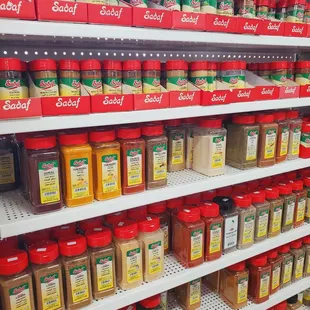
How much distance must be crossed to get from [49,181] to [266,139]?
3.00 ft

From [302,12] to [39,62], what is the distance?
3.86 feet

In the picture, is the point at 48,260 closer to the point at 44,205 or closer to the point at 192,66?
the point at 44,205

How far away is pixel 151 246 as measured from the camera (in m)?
1.17

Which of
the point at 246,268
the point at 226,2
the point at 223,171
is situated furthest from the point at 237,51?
the point at 246,268

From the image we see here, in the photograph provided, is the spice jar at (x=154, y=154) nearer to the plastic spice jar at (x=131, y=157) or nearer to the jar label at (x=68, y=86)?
the plastic spice jar at (x=131, y=157)

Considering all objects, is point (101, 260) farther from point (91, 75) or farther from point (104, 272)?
point (91, 75)

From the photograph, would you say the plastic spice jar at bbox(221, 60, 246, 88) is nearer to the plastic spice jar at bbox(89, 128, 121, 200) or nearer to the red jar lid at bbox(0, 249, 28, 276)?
the plastic spice jar at bbox(89, 128, 121, 200)

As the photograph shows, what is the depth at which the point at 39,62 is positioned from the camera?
92 centimetres

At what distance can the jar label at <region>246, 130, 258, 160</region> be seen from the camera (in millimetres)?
1343

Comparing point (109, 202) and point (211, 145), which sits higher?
point (211, 145)

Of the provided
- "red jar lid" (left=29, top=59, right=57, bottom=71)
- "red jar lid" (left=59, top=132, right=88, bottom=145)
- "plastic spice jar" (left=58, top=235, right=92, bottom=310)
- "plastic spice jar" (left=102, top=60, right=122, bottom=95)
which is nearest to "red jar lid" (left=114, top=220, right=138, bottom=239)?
"plastic spice jar" (left=58, top=235, right=92, bottom=310)

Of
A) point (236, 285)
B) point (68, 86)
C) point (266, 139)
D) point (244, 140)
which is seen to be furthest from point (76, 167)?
point (236, 285)

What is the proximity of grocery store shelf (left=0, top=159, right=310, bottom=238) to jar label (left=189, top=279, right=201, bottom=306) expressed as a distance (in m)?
0.44

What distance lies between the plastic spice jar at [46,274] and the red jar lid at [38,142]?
31 cm
